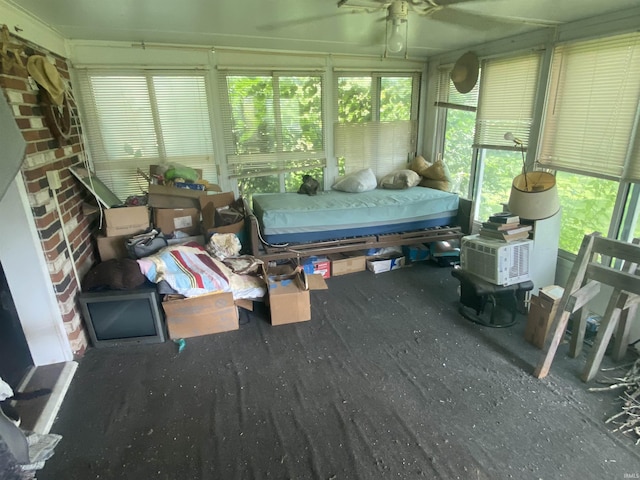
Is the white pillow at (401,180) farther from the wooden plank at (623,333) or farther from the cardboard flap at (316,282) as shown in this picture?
the wooden plank at (623,333)

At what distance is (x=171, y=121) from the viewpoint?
143 inches

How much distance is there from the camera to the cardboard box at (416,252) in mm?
3826

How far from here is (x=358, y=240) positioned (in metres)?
3.46

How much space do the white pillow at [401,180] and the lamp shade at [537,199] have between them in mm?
1471

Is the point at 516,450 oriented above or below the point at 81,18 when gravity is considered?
below

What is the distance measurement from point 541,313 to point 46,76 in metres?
3.61

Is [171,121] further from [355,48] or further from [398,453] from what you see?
[398,453]

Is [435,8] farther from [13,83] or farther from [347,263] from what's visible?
[13,83]

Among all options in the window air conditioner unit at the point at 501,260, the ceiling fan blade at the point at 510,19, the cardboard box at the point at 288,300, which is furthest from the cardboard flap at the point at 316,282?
the ceiling fan blade at the point at 510,19

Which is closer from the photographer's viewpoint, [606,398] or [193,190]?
[606,398]

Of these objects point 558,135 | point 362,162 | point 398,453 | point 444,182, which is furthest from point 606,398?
point 362,162

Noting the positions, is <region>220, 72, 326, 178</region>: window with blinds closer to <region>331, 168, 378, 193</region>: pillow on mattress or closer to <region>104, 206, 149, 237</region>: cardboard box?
<region>331, 168, 378, 193</region>: pillow on mattress

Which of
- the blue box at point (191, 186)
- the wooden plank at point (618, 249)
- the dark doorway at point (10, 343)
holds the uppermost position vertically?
the blue box at point (191, 186)

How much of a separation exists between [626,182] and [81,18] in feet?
13.1
